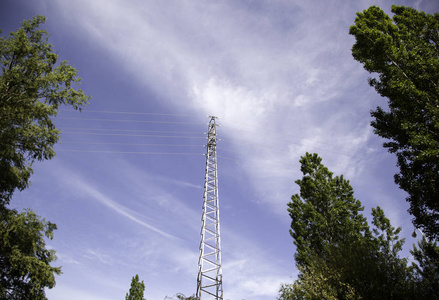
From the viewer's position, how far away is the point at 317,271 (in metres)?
14.3

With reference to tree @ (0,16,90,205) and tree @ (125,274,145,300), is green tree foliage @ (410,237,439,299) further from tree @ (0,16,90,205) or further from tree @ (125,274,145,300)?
tree @ (125,274,145,300)

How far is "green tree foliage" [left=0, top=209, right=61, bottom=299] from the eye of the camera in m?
9.67

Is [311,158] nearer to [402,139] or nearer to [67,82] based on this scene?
[402,139]

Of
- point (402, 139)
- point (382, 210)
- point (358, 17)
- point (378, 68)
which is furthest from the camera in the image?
point (382, 210)

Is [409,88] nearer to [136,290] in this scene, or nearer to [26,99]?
[26,99]

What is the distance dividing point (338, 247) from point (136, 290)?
2237 centimetres

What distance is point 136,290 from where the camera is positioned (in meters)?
26.5

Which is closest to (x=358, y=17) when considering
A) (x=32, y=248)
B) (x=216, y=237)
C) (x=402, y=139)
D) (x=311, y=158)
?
(x=402, y=139)

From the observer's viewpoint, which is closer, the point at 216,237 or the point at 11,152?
the point at 11,152

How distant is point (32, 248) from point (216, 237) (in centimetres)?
1041

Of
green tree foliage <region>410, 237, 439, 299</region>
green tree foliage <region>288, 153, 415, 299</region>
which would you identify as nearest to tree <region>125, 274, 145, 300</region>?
green tree foliage <region>288, 153, 415, 299</region>

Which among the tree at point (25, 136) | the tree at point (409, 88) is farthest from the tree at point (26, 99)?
the tree at point (409, 88)

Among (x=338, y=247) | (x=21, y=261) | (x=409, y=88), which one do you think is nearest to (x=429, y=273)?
(x=338, y=247)

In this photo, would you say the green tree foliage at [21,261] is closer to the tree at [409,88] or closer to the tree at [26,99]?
the tree at [26,99]
